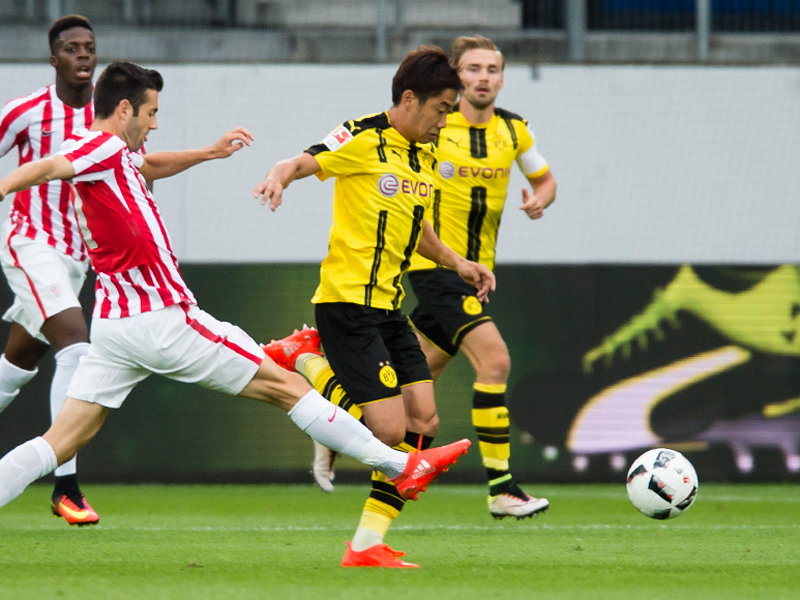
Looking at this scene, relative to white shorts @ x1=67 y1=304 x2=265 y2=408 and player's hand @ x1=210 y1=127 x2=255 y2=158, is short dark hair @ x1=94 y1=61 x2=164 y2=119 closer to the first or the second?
player's hand @ x1=210 y1=127 x2=255 y2=158

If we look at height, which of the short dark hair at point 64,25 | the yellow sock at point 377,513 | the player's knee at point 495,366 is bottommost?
the yellow sock at point 377,513

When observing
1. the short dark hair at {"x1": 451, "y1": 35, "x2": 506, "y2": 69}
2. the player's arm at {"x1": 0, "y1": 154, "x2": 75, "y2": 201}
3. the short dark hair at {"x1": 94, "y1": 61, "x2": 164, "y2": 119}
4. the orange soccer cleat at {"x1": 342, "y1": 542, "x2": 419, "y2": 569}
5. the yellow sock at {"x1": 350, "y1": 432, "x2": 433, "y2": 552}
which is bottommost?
the orange soccer cleat at {"x1": 342, "y1": 542, "x2": 419, "y2": 569}

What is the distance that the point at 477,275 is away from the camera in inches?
187

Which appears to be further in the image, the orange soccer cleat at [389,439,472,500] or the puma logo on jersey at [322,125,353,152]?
the puma logo on jersey at [322,125,353,152]

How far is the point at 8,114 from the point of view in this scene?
5.68 meters

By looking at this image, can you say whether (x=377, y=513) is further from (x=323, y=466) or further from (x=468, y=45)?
(x=468, y=45)

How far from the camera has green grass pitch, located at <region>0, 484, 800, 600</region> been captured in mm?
3789

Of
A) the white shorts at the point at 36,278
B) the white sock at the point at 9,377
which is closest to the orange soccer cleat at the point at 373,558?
the white shorts at the point at 36,278

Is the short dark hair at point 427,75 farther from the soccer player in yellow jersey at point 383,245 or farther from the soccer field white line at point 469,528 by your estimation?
the soccer field white line at point 469,528

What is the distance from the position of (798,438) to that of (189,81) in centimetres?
564

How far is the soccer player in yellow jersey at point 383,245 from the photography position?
441 centimetres

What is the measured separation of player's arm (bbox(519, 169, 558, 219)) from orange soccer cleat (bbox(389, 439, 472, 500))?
2076 millimetres

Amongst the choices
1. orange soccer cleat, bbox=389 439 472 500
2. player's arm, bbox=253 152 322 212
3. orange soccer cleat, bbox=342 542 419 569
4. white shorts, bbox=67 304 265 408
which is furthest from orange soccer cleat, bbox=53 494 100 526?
player's arm, bbox=253 152 322 212

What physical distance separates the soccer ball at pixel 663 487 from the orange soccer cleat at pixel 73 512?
2.52 metres
